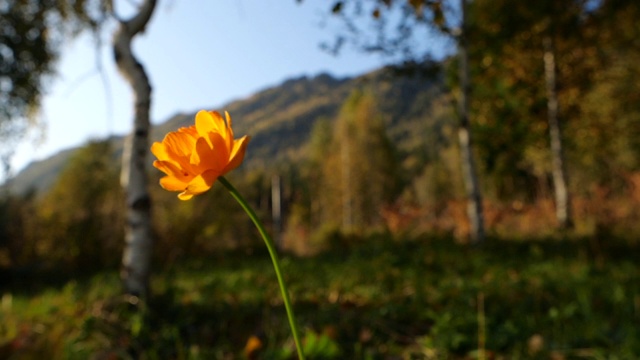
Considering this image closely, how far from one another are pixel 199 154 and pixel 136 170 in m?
3.10

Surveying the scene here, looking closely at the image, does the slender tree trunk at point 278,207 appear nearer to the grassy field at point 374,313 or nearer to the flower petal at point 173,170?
the grassy field at point 374,313

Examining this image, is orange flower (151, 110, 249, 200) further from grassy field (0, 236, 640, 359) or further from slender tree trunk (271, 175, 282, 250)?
slender tree trunk (271, 175, 282, 250)

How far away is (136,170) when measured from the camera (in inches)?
128

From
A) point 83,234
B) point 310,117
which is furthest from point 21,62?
point 310,117

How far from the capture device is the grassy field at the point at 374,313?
80.7 inches

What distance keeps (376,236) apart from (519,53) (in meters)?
5.12

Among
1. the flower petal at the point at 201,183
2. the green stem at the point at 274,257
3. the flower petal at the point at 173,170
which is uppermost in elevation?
the flower petal at the point at 173,170

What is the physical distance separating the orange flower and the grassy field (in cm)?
110

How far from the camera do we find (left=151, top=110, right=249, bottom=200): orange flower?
42 centimetres

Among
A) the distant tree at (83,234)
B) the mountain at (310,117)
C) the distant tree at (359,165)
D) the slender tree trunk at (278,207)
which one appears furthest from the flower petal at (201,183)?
the mountain at (310,117)

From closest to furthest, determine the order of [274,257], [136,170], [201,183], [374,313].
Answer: [274,257] < [201,183] < [374,313] < [136,170]

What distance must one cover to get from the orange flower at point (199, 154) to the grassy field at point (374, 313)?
3.61ft

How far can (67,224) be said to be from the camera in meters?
6.22

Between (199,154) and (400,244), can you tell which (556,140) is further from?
(199,154)
